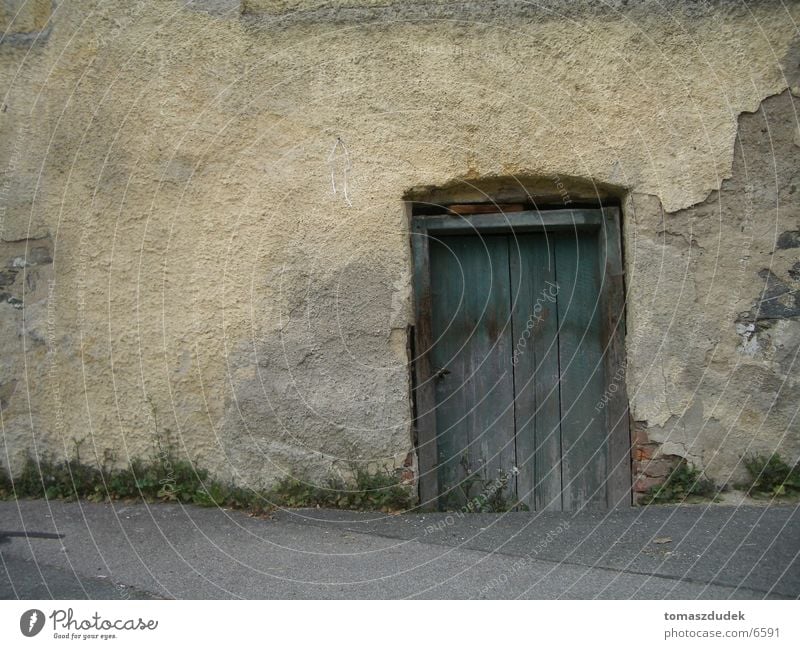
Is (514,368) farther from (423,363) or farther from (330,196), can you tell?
(330,196)

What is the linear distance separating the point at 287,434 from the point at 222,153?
5.13 ft

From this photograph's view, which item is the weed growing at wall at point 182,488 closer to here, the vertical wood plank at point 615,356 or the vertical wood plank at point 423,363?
the vertical wood plank at point 423,363

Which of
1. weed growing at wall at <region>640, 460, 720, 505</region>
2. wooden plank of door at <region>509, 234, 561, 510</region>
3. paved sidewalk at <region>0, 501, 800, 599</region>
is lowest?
paved sidewalk at <region>0, 501, 800, 599</region>

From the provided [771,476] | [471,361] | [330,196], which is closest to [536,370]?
[471,361]

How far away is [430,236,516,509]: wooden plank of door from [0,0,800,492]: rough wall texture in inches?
14.2

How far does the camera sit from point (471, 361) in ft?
13.9

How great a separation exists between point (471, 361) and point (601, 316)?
0.77 m

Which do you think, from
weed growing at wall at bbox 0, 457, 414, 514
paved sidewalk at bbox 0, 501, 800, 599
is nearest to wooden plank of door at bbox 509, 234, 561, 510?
paved sidewalk at bbox 0, 501, 800, 599

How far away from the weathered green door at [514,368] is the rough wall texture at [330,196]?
339 millimetres

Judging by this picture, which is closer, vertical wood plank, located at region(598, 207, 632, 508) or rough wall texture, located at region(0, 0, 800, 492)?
rough wall texture, located at region(0, 0, 800, 492)

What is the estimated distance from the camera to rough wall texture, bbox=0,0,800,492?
3.81 m

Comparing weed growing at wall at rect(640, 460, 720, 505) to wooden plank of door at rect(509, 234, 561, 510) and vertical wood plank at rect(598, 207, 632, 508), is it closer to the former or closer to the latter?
vertical wood plank at rect(598, 207, 632, 508)

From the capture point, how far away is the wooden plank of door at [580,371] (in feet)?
13.7

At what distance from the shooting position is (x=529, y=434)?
4.24 m
